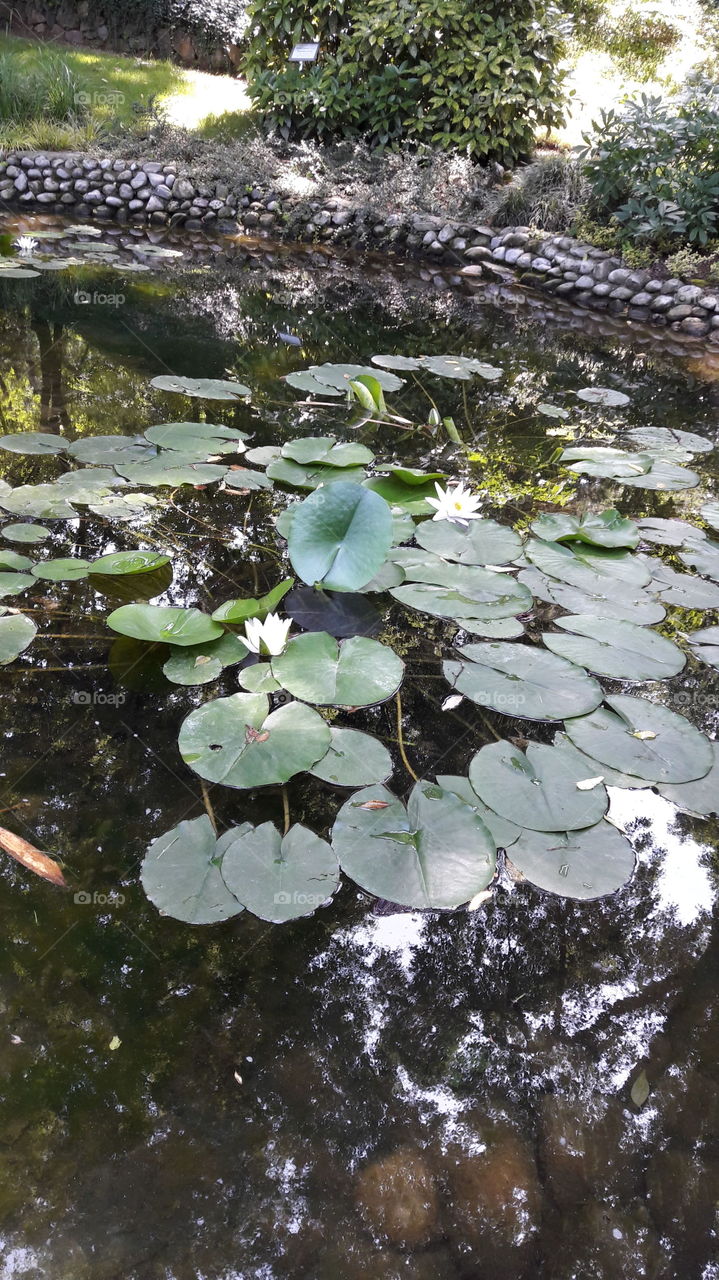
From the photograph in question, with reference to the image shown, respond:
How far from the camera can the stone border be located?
660 cm

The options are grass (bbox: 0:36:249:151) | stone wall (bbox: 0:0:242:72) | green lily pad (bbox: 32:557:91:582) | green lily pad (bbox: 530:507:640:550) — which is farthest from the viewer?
stone wall (bbox: 0:0:242:72)

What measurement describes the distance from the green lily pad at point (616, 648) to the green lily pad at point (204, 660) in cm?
80

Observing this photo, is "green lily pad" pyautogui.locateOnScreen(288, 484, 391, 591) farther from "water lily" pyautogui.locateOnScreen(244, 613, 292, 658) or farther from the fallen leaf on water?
the fallen leaf on water

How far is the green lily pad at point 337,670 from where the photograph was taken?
1712mm

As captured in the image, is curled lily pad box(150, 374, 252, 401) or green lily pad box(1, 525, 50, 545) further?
curled lily pad box(150, 374, 252, 401)

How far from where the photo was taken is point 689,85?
22.1ft

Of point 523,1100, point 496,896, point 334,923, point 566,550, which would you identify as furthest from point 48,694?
point 566,550

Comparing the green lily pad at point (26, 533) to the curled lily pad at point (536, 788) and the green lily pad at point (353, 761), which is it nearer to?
the green lily pad at point (353, 761)

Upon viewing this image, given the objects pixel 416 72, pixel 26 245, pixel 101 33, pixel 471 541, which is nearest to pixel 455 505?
pixel 471 541

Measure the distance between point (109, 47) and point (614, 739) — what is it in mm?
16183

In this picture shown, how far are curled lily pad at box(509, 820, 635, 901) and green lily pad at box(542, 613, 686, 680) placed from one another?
0.52 meters

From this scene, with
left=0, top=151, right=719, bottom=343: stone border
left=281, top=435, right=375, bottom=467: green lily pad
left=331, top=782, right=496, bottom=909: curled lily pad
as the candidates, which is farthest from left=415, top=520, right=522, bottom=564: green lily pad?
left=0, top=151, right=719, bottom=343: stone border

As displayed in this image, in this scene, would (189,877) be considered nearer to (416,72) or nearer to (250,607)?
(250,607)

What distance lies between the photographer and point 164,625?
1.83m
